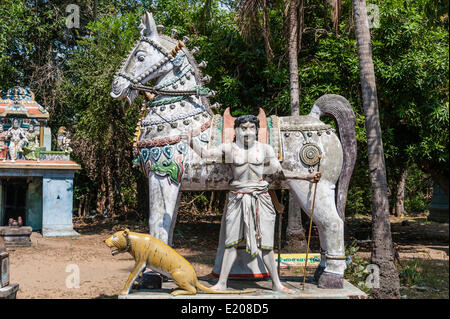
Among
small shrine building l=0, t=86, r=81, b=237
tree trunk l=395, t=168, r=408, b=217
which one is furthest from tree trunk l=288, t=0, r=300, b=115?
small shrine building l=0, t=86, r=81, b=237

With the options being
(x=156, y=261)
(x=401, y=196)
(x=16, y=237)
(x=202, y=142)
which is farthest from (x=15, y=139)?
(x=401, y=196)

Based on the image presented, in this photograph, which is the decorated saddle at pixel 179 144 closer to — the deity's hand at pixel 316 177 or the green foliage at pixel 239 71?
the deity's hand at pixel 316 177

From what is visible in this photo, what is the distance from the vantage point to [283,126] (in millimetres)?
5098

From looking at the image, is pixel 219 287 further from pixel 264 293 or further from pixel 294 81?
pixel 294 81

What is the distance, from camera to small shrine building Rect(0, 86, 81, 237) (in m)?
12.9

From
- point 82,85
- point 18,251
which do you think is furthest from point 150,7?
point 18,251

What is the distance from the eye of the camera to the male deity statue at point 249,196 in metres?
4.58

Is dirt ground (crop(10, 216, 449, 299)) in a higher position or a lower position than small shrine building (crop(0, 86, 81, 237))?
lower

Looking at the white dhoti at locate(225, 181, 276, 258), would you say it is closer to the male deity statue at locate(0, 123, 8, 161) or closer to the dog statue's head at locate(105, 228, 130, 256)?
the dog statue's head at locate(105, 228, 130, 256)

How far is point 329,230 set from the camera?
4.82m

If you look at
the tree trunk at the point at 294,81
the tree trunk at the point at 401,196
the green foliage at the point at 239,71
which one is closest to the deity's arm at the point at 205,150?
the green foliage at the point at 239,71

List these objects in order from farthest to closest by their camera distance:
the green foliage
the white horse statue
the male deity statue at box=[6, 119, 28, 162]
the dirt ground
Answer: the male deity statue at box=[6, 119, 28, 162]
the green foliage
the dirt ground
the white horse statue

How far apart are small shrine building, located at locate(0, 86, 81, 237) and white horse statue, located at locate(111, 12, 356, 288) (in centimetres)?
888

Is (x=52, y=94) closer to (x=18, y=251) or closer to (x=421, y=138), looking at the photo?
(x=18, y=251)
